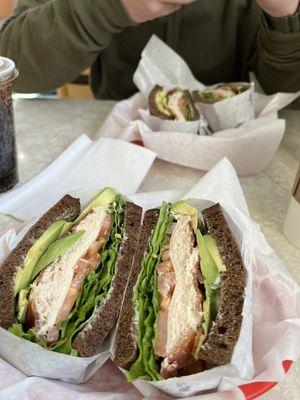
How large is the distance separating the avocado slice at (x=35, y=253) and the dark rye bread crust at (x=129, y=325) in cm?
16

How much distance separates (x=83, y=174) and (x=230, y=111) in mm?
466

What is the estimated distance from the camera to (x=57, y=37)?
1446 millimetres

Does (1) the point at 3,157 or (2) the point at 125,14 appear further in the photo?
(2) the point at 125,14

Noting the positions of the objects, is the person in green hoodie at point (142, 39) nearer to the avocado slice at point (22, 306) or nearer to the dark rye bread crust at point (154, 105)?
the dark rye bread crust at point (154, 105)

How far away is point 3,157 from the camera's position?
3.86 feet

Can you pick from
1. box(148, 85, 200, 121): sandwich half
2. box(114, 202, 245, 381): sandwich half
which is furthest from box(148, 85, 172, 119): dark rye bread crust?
box(114, 202, 245, 381): sandwich half

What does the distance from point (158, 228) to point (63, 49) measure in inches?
31.0

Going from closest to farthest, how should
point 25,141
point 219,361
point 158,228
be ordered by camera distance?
1. point 219,361
2. point 158,228
3. point 25,141

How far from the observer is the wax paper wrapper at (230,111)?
4.58ft

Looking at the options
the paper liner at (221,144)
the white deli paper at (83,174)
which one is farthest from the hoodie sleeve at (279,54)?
the white deli paper at (83,174)

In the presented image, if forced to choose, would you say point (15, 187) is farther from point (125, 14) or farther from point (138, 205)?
point (125, 14)

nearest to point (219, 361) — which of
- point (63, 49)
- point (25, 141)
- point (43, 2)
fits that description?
point (25, 141)

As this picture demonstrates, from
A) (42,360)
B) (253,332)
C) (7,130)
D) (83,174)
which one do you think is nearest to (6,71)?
(7,130)

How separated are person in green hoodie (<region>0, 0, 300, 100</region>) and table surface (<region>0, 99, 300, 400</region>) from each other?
0.10 m
